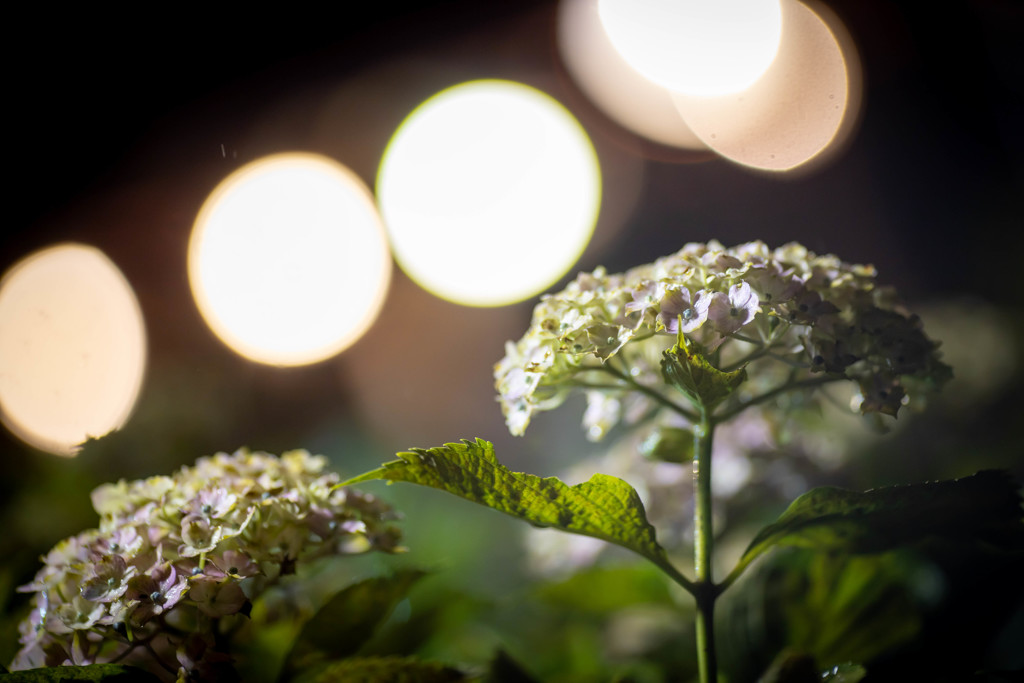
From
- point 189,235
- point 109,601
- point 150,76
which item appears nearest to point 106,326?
point 189,235

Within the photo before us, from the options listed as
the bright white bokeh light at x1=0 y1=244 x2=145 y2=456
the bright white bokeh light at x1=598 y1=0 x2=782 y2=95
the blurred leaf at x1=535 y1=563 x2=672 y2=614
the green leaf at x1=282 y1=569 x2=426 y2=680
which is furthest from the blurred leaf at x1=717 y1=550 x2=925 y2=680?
the bright white bokeh light at x1=0 y1=244 x2=145 y2=456

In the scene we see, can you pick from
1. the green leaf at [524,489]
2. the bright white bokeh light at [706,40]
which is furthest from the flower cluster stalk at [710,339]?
the bright white bokeh light at [706,40]

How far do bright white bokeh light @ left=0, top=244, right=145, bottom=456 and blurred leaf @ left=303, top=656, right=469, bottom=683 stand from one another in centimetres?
71

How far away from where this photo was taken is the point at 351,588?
823 mm

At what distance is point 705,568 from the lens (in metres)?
0.74

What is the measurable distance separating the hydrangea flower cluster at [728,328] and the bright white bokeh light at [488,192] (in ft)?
4.10

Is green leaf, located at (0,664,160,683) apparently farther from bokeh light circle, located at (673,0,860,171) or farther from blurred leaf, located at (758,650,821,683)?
bokeh light circle, located at (673,0,860,171)

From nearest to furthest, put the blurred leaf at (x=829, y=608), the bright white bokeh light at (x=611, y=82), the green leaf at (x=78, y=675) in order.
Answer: the green leaf at (x=78, y=675), the blurred leaf at (x=829, y=608), the bright white bokeh light at (x=611, y=82)

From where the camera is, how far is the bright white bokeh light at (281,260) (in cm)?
175

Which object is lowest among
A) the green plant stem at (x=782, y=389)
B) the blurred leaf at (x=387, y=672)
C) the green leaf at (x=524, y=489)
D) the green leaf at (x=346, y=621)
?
the blurred leaf at (x=387, y=672)

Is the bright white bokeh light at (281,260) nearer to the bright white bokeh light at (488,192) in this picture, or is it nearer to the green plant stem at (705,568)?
the bright white bokeh light at (488,192)

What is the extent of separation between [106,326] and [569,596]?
121 centimetres

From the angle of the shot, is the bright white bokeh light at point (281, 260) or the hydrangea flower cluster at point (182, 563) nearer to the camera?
the hydrangea flower cluster at point (182, 563)

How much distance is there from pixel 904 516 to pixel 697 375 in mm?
311
